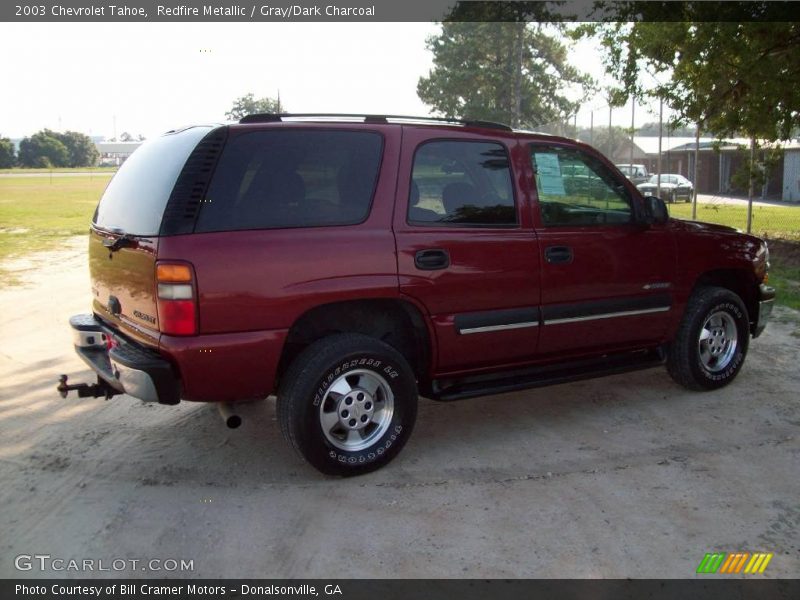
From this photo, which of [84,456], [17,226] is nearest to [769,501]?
[84,456]

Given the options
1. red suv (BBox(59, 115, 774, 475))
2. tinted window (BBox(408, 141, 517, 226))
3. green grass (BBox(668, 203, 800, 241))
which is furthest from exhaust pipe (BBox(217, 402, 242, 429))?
green grass (BBox(668, 203, 800, 241))

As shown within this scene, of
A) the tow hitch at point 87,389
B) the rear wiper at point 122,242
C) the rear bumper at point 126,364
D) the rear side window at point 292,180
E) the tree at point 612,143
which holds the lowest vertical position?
the tow hitch at point 87,389

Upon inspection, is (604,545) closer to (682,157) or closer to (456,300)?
(456,300)

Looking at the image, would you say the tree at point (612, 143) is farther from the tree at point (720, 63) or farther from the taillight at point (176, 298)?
the taillight at point (176, 298)

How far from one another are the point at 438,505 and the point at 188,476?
145 cm

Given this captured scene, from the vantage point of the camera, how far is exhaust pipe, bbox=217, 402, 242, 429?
4.04m

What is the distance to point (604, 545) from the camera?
3.46m

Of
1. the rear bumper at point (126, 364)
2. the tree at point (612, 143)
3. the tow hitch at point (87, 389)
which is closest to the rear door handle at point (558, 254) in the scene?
the rear bumper at point (126, 364)

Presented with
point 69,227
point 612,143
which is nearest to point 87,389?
point 69,227

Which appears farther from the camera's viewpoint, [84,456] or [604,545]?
[84,456]

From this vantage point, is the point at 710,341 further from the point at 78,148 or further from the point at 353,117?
the point at 78,148

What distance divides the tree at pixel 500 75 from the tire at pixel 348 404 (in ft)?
136

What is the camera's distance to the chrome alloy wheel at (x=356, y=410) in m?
4.10
